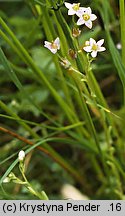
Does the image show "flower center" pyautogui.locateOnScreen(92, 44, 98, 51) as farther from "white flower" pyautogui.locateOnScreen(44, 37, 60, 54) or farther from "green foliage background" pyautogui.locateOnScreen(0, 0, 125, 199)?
"green foliage background" pyautogui.locateOnScreen(0, 0, 125, 199)

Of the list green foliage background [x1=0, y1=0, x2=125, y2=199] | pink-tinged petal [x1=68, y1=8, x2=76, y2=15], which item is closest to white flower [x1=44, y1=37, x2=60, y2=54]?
pink-tinged petal [x1=68, y1=8, x2=76, y2=15]

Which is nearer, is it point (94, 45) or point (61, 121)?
point (94, 45)

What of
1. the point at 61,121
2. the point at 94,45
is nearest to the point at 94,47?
the point at 94,45

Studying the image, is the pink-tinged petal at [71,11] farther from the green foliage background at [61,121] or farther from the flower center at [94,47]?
the green foliage background at [61,121]

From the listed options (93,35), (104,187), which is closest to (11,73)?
(93,35)

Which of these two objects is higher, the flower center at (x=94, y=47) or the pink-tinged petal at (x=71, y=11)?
the pink-tinged petal at (x=71, y=11)

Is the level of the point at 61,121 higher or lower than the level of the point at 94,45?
lower

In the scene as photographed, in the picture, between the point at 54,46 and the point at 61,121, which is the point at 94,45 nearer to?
the point at 54,46

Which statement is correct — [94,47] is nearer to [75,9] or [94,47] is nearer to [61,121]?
[75,9]

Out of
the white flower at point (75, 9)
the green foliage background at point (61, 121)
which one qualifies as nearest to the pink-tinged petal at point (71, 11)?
the white flower at point (75, 9)

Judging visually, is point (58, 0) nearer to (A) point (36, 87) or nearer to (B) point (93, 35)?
(B) point (93, 35)

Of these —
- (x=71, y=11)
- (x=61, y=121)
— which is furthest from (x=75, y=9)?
(x=61, y=121)
